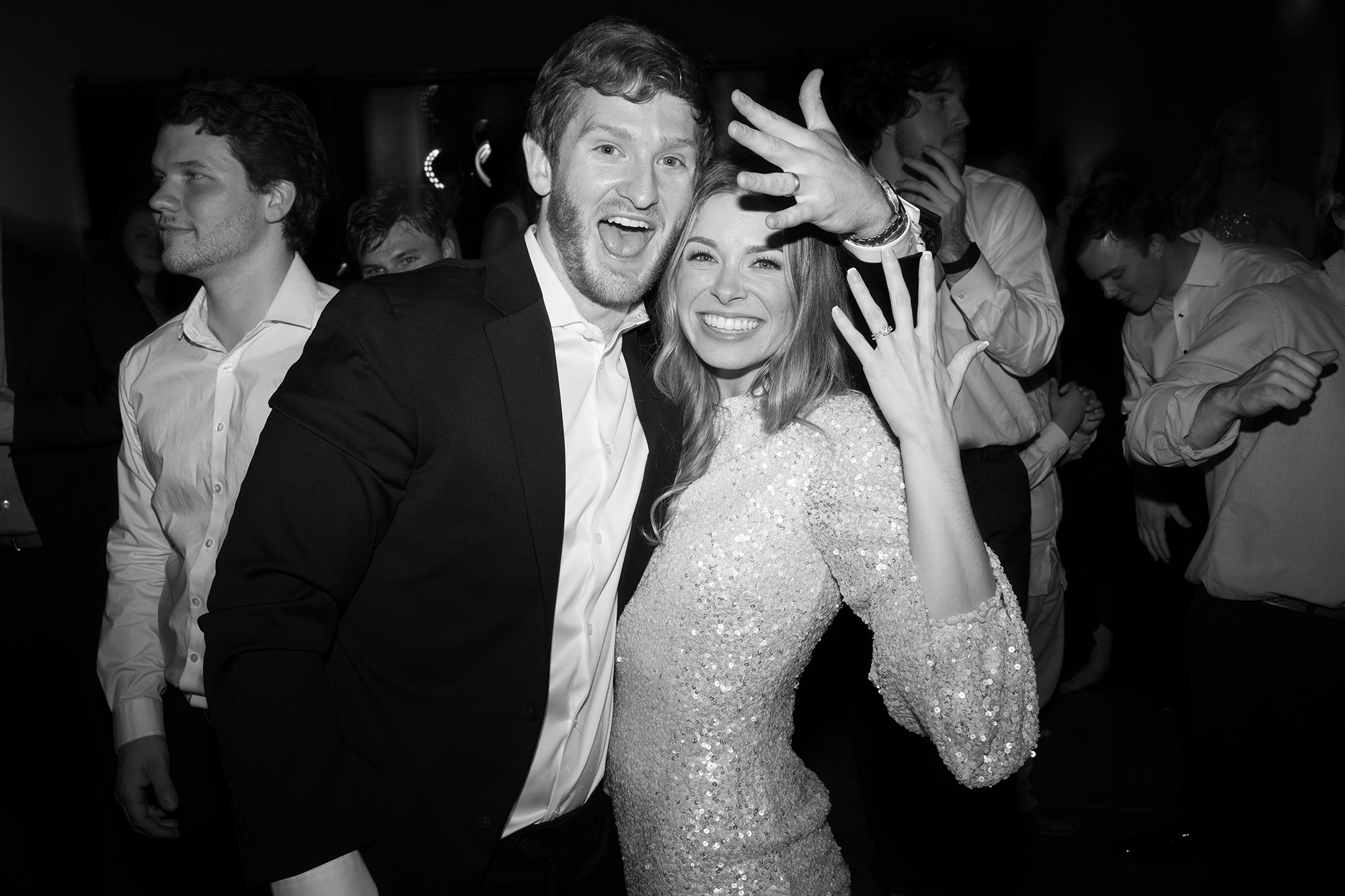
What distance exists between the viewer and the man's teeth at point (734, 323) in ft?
5.13

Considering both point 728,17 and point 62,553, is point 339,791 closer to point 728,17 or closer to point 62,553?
point 62,553

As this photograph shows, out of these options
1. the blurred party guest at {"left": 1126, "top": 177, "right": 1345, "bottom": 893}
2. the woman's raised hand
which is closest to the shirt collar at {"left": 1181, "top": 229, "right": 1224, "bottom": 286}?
the blurred party guest at {"left": 1126, "top": 177, "right": 1345, "bottom": 893}

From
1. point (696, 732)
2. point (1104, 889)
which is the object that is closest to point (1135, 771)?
point (1104, 889)

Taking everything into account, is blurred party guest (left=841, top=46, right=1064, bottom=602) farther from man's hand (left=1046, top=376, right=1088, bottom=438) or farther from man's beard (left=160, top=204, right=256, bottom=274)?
man's beard (left=160, top=204, right=256, bottom=274)

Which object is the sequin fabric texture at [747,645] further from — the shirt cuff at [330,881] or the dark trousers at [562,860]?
the shirt cuff at [330,881]

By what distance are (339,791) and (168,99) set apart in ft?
5.03

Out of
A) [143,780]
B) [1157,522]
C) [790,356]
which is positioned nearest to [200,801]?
[143,780]

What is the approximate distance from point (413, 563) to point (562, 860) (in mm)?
563

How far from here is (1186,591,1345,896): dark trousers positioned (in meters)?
2.07

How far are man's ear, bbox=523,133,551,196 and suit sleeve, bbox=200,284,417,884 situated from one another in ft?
1.53

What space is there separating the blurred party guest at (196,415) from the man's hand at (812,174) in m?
1.09

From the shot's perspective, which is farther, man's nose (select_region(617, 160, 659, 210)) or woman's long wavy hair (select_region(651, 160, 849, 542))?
woman's long wavy hair (select_region(651, 160, 849, 542))

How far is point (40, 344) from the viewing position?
2.58 metres

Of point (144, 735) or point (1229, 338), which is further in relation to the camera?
point (1229, 338)
